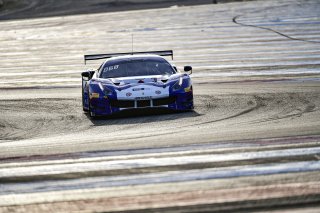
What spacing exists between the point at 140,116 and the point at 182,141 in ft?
11.6

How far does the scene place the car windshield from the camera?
1470 cm

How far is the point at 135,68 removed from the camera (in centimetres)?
1486

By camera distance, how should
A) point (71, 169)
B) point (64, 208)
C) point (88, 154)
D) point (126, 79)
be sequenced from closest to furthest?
point (64, 208) → point (71, 169) → point (88, 154) → point (126, 79)

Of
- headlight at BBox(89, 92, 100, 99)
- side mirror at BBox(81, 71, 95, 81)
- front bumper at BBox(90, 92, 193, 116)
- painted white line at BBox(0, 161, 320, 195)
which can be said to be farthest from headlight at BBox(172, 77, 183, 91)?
painted white line at BBox(0, 161, 320, 195)

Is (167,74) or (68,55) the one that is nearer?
(167,74)

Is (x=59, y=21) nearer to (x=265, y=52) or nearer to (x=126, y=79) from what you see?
(x=265, y=52)

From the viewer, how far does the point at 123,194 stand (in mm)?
7277

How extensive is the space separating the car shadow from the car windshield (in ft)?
3.23

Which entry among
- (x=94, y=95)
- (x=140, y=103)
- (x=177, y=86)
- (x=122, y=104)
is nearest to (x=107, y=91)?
(x=94, y=95)

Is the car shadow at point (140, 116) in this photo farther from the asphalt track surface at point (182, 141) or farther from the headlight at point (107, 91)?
the headlight at point (107, 91)

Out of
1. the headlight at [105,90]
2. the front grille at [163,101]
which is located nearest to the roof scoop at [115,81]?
the headlight at [105,90]

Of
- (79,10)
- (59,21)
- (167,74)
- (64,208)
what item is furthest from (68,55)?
(79,10)

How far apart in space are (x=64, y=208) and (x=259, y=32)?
2543 centimetres

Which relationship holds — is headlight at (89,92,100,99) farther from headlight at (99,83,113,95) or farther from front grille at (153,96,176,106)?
front grille at (153,96,176,106)
